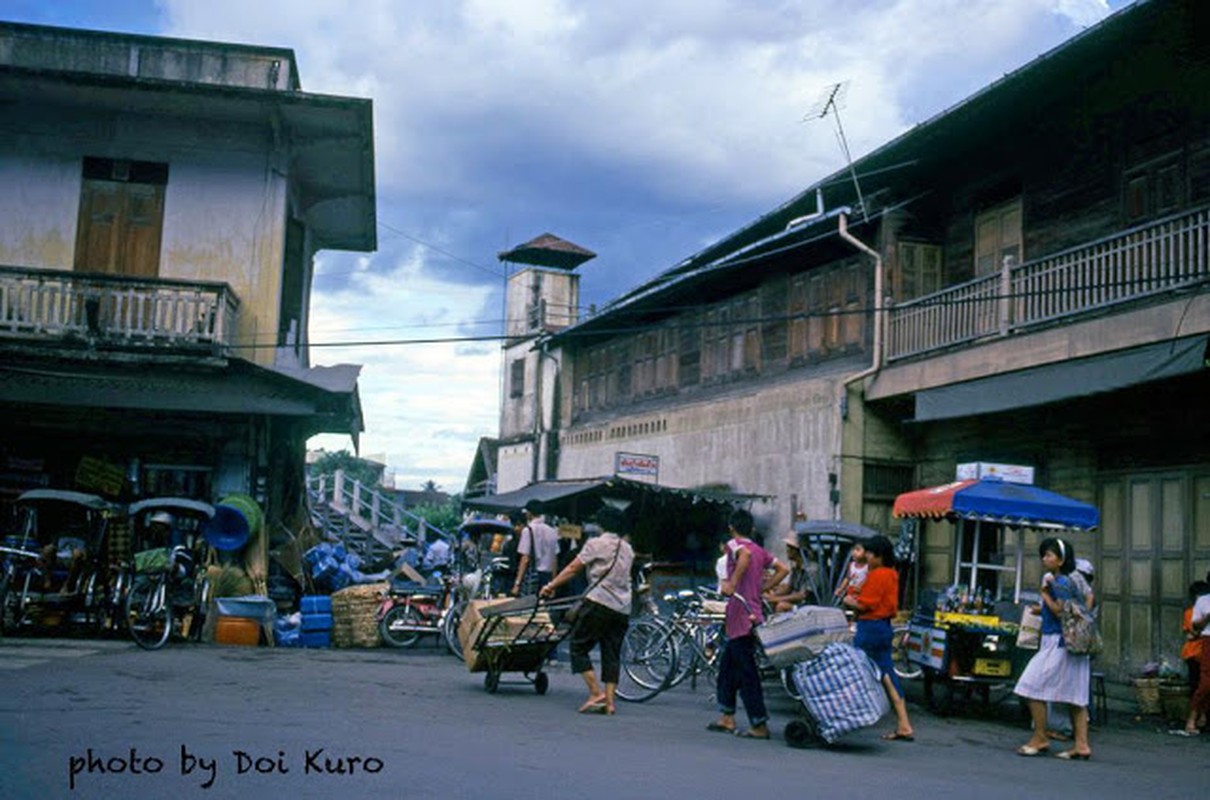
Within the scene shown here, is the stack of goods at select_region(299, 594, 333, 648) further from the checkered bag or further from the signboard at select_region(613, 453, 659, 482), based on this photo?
the checkered bag

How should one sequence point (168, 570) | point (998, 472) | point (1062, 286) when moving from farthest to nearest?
point (1062, 286), point (168, 570), point (998, 472)

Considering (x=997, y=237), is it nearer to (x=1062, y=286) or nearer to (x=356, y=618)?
(x=1062, y=286)

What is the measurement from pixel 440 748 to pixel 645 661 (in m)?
4.64

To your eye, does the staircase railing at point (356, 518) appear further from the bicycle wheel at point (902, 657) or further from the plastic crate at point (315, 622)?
the bicycle wheel at point (902, 657)

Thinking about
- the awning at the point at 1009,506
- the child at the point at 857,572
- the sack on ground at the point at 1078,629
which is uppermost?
the awning at the point at 1009,506

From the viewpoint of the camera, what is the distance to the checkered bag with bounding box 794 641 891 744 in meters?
8.64

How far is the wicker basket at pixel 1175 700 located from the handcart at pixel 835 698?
16.2ft

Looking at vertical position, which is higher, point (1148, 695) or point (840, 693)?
point (840, 693)

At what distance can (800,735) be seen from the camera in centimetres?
885

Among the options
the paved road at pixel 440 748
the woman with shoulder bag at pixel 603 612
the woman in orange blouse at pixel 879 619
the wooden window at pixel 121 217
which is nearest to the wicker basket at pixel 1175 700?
the paved road at pixel 440 748

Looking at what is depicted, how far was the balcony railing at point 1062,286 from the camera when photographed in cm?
1322

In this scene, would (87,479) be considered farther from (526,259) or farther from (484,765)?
(526,259)

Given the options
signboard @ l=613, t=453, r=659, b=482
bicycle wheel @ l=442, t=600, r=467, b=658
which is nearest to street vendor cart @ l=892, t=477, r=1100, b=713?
bicycle wheel @ l=442, t=600, r=467, b=658

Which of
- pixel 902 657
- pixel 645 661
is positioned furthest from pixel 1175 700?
pixel 645 661
